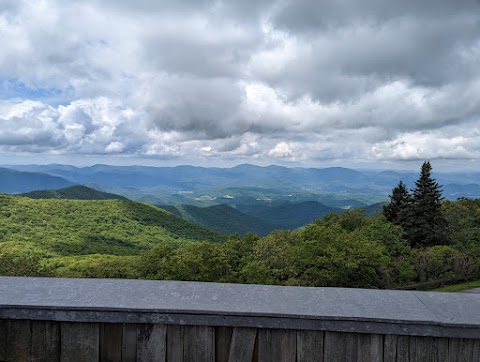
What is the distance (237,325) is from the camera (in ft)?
7.98

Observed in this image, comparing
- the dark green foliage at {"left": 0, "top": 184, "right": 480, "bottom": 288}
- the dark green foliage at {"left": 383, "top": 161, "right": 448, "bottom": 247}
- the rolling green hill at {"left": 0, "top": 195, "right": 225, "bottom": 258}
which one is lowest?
the rolling green hill at {"left": 0, "top": 195, "right": 225, "bottom": 258}

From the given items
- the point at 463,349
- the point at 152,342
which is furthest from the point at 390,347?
the point at 152,342

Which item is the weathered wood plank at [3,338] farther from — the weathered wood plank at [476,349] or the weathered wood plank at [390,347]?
the weathered wood plank at [476,349]

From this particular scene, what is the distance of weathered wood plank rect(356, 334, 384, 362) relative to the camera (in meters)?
2.42

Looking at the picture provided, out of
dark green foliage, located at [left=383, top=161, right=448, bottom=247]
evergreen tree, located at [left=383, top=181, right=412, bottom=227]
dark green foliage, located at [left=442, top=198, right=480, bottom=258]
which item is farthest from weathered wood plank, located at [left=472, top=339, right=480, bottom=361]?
evergreen tree, located at [left=383, top=181, right=412, bottom=227]

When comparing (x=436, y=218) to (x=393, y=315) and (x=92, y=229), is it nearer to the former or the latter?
(x=393, y=315)

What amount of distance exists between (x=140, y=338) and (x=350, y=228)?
100 feet

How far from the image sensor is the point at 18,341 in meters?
2.51

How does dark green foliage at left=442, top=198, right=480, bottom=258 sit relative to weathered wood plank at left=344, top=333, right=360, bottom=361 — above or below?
below

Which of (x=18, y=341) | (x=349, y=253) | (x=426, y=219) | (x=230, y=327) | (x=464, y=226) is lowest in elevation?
(x=349, y=253)

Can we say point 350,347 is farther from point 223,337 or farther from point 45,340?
point 45,340

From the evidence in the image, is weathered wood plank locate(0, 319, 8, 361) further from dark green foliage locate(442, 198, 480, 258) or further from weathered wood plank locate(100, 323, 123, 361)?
dark green foliage locate(442, 198, 480, 258)

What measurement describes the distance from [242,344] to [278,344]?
25 centimetres

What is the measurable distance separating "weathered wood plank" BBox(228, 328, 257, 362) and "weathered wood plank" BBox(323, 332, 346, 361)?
0.49 meters
